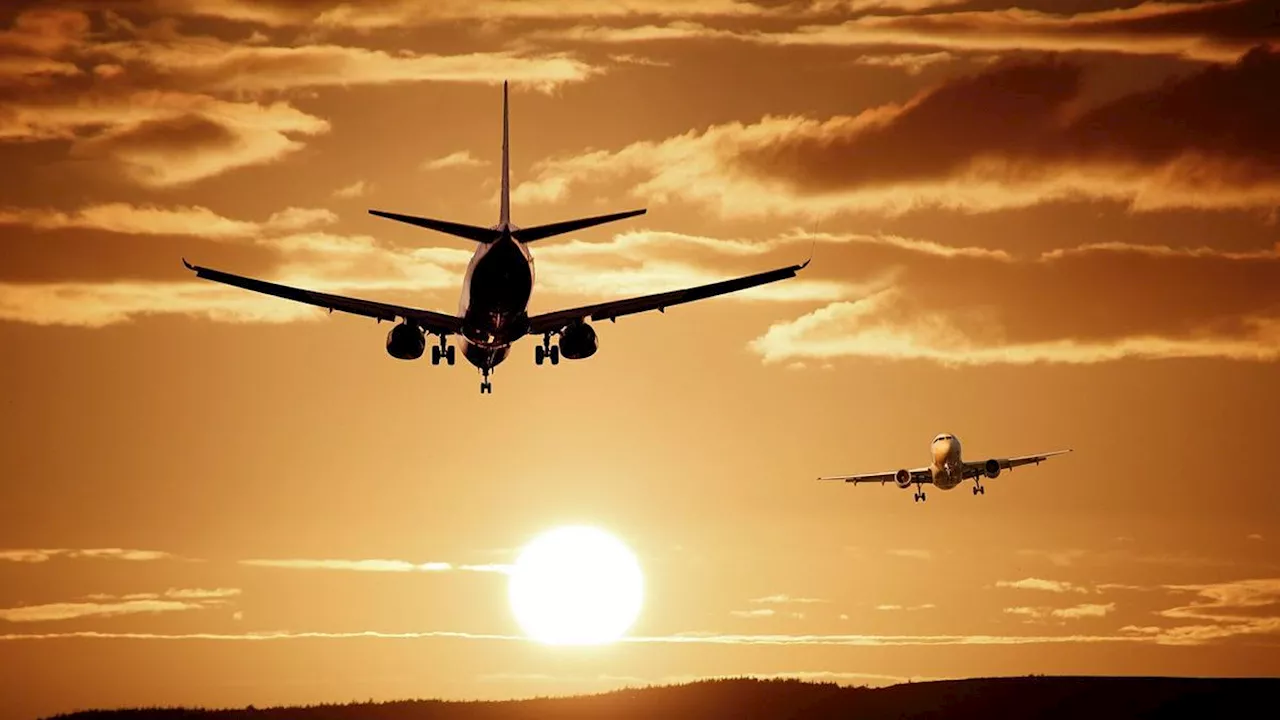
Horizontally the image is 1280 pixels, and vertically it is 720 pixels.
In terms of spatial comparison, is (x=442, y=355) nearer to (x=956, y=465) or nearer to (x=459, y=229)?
(x=459, y=229)

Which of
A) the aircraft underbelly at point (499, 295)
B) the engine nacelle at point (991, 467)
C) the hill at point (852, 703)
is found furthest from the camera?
the engine nacelle at point (991, 467)

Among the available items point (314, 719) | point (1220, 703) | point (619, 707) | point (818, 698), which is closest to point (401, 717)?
point (314, 719)

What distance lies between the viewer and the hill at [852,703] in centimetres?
10575

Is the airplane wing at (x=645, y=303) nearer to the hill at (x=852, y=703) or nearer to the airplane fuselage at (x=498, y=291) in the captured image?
the airplane fuselage at (x=498, y=291)

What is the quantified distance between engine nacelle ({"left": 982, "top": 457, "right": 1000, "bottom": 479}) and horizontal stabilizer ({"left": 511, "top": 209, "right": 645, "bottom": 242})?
8040 centimetres

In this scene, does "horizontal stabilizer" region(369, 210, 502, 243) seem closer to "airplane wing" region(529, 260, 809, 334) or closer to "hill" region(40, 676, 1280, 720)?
"airplane wing" region(529, 260, 809, 334)

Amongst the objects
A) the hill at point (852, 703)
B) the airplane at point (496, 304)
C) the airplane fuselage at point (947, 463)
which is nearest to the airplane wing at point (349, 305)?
the airplane at point (496, 304)

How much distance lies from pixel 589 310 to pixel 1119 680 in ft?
181

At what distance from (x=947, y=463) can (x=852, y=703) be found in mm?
37316

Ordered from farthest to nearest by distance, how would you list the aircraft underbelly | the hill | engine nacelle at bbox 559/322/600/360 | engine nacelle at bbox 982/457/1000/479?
1. engine nacelle at bbox 982/457/1000/479
2. the hill
3. engine nacelle at bbox 559/322/600/360
4. the aircraft underbelly

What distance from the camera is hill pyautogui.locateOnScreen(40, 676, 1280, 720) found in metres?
106

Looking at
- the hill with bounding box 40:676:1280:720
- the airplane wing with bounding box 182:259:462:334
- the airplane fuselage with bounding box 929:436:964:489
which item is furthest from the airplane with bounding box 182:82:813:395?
the airplane fuselage with bounding box 929:436:964:489

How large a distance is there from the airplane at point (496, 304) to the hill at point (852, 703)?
42485 millimetres

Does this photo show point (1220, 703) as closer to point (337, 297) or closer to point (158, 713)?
point (337, 297)
